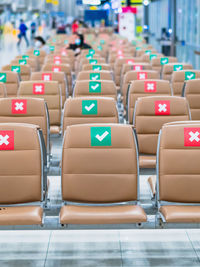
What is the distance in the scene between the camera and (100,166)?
4.05 m

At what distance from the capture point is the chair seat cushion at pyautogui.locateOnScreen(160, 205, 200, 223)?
3.69 meters

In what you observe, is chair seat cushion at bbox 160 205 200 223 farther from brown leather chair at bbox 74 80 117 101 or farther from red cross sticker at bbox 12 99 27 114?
brown leather chair at bbox 74 80 117 101

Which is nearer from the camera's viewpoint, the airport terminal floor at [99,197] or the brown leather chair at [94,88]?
the airport terminal floor at [99,197]

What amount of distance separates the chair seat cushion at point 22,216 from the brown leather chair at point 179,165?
890 mm

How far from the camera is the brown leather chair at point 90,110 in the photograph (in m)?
5.39

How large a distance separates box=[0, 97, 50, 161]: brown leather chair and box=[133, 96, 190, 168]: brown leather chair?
92cm

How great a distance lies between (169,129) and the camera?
4016 mm

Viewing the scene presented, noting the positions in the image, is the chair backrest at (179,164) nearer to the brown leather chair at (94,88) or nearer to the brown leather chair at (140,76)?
the brown leather chair at (94,88)

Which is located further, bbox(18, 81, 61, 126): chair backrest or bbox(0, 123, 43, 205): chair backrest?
bbox(18, 81, 61, 126): chair backrest

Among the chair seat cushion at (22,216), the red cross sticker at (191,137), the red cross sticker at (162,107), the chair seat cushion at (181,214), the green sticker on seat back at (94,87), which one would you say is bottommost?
the chair seat cushion at (181,214)

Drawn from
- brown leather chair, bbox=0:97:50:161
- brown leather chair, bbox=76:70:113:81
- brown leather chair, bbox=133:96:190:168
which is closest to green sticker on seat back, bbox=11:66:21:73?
brown leather chair, bbox=76:70:113:81

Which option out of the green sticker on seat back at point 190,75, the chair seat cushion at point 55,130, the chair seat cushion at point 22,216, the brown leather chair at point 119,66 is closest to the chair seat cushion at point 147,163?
the chair seat cushion at point 22,216

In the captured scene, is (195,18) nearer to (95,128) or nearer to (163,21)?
(163,21)

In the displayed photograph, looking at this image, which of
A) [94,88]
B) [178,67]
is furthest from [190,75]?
[94,88]
